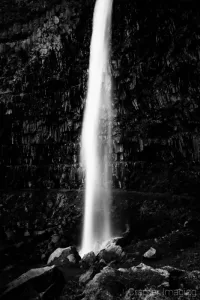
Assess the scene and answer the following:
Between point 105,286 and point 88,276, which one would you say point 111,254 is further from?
point 105,286

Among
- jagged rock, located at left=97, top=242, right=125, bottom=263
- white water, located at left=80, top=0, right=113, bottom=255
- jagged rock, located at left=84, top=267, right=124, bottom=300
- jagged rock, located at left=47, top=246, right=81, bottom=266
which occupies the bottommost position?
jagged rock, located at left=47, top=246, right=81, bottom=266

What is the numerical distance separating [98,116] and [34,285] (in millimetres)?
20968

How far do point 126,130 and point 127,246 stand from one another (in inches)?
540

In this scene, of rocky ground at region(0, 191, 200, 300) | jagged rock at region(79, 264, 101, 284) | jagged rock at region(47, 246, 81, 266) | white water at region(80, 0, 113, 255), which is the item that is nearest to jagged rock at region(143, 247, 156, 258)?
rocky ground at region(0, 191, 200, 300)

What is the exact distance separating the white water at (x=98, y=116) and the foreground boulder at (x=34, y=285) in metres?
15.6

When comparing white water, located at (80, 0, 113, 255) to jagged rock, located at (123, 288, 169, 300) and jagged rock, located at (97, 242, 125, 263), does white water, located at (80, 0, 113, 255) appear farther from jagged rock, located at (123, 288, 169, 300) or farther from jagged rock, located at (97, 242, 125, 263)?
jagged rock, located at (123, 288, 169, 300)

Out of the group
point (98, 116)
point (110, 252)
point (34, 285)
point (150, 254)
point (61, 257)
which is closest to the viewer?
point (34, 285)

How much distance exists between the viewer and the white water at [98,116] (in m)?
29.2

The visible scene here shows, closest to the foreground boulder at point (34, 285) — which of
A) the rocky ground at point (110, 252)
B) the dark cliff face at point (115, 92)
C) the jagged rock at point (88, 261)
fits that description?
the rocky ground at point (110, 252)

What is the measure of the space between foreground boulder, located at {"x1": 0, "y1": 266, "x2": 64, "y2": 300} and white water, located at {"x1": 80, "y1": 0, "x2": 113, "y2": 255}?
15.6 m

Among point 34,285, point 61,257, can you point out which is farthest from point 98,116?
point 34,285

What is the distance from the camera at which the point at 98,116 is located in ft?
97.5

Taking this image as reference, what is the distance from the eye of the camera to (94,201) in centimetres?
2812

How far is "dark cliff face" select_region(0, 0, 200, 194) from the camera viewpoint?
25562 mm
